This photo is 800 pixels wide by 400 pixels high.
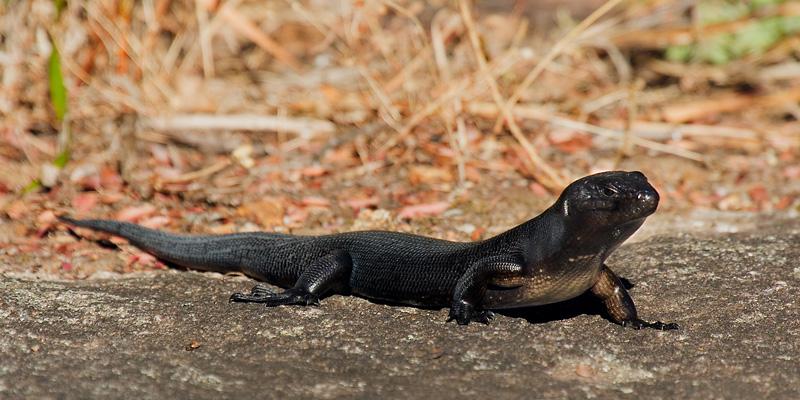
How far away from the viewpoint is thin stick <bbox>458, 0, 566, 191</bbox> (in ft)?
24.5

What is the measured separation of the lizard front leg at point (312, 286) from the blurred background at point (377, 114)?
139 centimetres

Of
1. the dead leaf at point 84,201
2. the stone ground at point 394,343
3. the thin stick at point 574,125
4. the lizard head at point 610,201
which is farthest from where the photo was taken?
the thin stick at point 574,125

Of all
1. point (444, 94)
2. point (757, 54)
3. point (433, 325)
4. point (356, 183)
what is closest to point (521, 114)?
point (444, 94)

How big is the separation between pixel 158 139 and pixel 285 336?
3.95 m

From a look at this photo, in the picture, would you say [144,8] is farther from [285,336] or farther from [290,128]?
[285,336]

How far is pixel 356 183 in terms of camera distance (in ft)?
24.8

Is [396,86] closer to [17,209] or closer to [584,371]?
[17,209]

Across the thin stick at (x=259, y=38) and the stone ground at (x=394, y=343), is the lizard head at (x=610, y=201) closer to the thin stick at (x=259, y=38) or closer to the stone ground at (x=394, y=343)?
the stone ground at (x=394, y=343)

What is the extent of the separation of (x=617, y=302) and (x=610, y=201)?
58 cm

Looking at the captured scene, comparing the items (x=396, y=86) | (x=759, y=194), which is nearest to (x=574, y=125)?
(x=759, y=194)

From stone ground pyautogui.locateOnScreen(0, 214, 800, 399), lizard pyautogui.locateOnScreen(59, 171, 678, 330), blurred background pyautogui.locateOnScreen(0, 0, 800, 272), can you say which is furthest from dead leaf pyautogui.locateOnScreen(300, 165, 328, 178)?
stone ground pyautogui.locateOnScreen(0, 214, 800, 399)

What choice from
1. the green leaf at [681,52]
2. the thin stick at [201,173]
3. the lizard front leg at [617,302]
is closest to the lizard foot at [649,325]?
the lizard front leg at [617,302]

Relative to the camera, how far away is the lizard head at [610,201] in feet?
14.4

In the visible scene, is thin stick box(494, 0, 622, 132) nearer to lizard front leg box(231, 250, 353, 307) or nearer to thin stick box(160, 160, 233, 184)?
thin stick box(160, 160, 233, 184)
